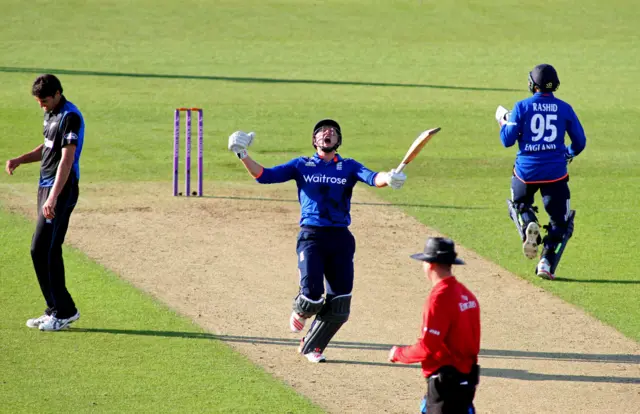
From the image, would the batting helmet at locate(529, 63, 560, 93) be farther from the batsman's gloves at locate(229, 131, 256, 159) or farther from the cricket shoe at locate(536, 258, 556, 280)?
the batsman's gloves at locate(229, 131, 256, 159)

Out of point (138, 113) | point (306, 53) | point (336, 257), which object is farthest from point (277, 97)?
point (336, 257)

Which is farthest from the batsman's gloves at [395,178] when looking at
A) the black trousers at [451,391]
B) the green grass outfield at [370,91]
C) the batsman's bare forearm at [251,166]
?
the green grass outfield at [370,91]

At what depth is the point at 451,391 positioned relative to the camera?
25.4 ft

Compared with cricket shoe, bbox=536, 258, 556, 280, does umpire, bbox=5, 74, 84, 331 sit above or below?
above

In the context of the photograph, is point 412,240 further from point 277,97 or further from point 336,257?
point 277,97

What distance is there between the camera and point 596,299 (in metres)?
13.0

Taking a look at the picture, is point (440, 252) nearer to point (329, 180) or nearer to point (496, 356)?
point (329, 180)

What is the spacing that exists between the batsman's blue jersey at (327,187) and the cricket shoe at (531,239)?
3.40 metres

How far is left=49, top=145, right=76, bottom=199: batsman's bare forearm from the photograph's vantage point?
10945 millimetres

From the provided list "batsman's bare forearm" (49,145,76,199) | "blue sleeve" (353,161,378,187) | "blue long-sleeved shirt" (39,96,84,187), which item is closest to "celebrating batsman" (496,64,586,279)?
"blue sleeve" (353,161,378,187)

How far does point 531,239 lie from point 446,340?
6.00m

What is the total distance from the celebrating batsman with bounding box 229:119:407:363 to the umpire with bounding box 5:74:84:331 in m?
1.68

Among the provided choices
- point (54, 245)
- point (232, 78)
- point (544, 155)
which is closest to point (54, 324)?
point (54, 245)

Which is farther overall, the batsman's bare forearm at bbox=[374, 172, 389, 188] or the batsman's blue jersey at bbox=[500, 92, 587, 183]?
the batsman's blue jersey at bbox=[500, 92, 587, 183]
